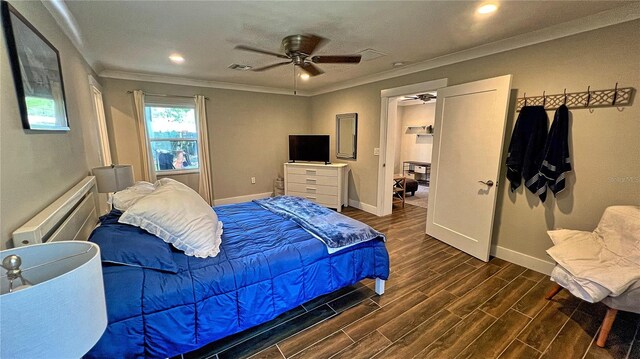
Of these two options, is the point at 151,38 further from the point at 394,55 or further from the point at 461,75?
the point at 461,75

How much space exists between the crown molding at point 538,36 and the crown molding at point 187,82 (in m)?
2.38

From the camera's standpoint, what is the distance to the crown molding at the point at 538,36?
1.98 meters

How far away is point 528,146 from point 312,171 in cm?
319

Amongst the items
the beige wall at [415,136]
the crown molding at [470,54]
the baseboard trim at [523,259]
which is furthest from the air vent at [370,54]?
the beige wall at [415,136]

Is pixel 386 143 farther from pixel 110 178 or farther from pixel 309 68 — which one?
pixel 110 178

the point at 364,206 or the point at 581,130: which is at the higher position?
the point at 581,130

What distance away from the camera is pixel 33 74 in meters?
1.35

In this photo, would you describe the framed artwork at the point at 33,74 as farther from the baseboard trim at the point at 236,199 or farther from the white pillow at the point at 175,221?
the baseboard trim at the point at 236,199

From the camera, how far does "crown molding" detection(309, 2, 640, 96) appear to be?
1.98 meters

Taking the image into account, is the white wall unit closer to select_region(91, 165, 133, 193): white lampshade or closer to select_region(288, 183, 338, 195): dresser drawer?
select_region(288, 183, 338, 195): dresser drawer

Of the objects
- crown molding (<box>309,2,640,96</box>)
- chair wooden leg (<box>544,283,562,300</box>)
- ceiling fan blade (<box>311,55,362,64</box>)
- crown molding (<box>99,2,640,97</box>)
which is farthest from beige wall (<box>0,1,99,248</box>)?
crown molding (<box>309,2,640,96</box>)

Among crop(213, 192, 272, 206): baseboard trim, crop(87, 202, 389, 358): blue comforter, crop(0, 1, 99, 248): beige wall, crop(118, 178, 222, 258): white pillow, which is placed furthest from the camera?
crop(213, 192, 272, 206): baseboard trim

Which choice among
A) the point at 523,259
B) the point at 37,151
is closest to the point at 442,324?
the point at 523,259

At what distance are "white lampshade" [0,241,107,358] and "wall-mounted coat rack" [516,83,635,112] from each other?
3.46 meters
